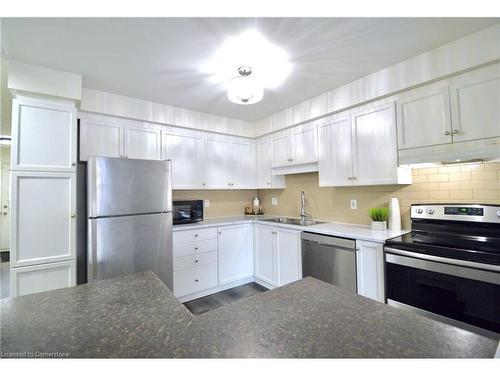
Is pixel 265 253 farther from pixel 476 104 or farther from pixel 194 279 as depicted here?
pixel 476 104

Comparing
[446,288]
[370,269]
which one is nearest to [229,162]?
[370,269]

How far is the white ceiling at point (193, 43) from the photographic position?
143 centimetres

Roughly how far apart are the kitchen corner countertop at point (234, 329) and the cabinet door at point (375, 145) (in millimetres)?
1563

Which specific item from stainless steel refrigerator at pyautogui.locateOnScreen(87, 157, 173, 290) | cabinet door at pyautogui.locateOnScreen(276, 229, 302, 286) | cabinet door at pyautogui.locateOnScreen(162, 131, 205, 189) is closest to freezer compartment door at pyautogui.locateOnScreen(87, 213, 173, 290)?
stainless steel refrigerator at pyautogui.locateOnScreen(87, 157, 173, 290)

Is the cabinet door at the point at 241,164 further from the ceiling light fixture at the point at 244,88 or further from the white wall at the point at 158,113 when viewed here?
the ceiling light fixture at the point at 244,88

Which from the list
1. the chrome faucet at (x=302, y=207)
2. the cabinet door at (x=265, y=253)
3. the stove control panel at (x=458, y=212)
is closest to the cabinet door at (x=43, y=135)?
the cabinet door at (x=265, y=253)

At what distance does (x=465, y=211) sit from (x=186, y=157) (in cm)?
277

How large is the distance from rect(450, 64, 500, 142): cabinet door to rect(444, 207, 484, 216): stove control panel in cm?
49

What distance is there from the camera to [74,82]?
2.01 m

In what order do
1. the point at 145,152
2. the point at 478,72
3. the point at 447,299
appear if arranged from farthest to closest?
1. the point at 145,152
2. the point at 478,72
3. the point at 447,299
